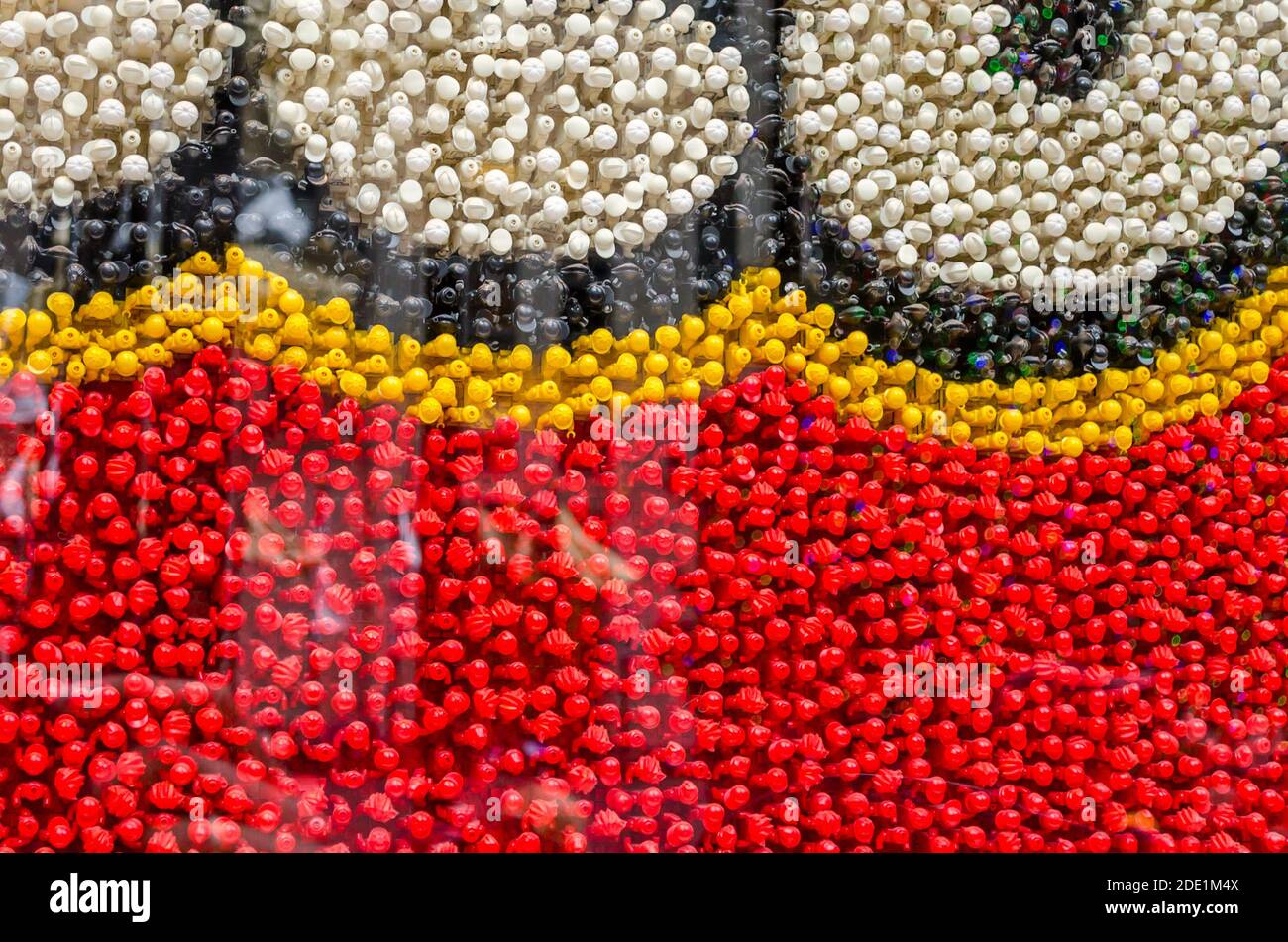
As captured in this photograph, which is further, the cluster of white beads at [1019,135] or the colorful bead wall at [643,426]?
the cluster of white beads at [1019,135]

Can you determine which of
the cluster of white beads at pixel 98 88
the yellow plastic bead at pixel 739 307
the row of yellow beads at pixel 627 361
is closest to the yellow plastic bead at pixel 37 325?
the row of yellow beads at pixel 627 361

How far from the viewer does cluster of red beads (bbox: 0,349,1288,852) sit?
1.04 metres

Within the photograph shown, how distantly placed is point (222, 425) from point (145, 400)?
69 mm

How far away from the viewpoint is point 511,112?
114 cm

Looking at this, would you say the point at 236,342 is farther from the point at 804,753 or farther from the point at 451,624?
the point at 804,753

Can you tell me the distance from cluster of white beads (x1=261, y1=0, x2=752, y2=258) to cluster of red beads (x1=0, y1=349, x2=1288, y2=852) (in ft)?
0.67

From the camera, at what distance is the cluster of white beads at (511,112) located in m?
1.10

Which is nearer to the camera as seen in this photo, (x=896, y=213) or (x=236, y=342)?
(x=236, y=342)

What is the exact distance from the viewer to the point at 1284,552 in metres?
1.32

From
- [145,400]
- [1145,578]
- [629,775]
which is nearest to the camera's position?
[145,400]

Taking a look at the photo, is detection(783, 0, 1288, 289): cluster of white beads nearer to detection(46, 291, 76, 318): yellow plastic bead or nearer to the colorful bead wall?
the colorful bead wall

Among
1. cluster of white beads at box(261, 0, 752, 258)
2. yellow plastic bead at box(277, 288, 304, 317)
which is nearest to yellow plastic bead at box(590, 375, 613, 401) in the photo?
cluster of white beads at box(261, 0, 752, 258)

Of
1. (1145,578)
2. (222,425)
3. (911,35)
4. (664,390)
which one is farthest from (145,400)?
(1145,578)

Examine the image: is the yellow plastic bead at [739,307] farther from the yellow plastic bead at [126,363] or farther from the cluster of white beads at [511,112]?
the yellow plastic bead at [126,363]
